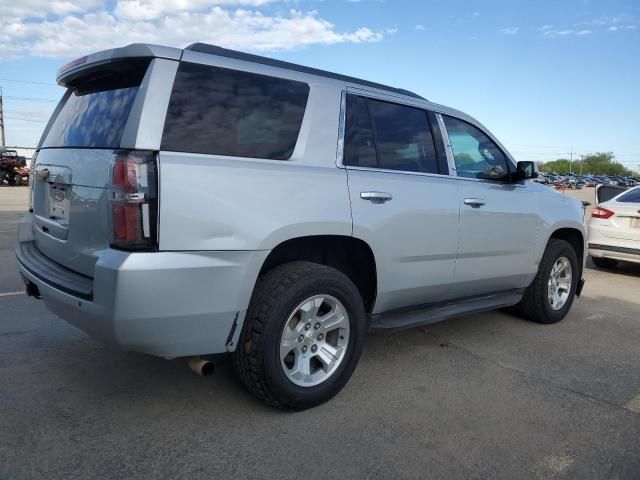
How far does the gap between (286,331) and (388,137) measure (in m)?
1.53

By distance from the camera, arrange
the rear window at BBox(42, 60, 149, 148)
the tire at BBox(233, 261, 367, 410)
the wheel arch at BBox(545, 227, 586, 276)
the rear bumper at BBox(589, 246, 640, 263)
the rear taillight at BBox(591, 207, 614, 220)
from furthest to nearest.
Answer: the rear taillight at BBox(591, 207, 614, 220) < the rear bumper at BBox(589, 246, 640, 263) < the wheel arch at BBox(545, 227, 586, 276) < the tire at BBox(233, 261, 367, 410) < the rear window at BBox(42, 60, 149, 148)

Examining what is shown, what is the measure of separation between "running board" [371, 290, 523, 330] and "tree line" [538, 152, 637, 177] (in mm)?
155399

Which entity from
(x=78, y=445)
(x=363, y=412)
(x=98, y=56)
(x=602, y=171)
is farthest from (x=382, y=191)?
(x=602, y=171)

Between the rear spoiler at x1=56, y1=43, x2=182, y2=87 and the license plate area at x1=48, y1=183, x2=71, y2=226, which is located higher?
the rear spoiler at x1=56, y1=43, x2=182, y2=87

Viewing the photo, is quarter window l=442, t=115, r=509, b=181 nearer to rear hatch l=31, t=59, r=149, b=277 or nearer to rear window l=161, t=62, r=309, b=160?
rear window l=161, t=62, r=309, b=160

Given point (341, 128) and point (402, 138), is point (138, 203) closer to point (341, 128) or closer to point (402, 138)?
point (341, 128)

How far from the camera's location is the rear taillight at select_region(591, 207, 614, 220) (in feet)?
27.3

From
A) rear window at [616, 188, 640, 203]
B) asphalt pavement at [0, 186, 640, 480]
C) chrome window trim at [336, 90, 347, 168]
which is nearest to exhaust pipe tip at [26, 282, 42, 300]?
asphalt pavement at [0, 186, 640, 480]

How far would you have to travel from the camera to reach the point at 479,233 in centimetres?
424

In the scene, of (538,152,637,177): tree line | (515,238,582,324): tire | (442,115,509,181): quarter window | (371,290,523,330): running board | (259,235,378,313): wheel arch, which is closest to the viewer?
(259,235,378,313): wheel arch

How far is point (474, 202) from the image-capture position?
13.7ft

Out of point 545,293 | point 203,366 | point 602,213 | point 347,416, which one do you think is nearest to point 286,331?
point 203,366

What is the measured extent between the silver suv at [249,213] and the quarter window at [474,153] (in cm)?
4

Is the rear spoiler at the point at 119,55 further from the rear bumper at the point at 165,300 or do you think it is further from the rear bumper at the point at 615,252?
the rear bumper at the point at 615,252
